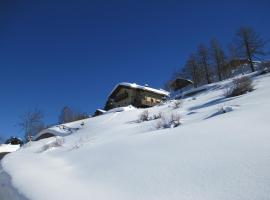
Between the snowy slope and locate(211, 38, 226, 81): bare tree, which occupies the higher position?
locate(211, 38, 226, 81): bare tree

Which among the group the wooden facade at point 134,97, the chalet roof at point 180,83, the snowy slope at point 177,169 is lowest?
the snowy slope at point 177,169

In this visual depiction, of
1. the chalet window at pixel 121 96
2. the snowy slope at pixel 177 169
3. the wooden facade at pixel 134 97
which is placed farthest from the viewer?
the chalet window at pixel 121 96

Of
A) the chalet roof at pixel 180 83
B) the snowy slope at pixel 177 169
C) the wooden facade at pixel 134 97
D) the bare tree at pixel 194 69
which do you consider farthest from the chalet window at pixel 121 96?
the snowy slope at pixel 177 169

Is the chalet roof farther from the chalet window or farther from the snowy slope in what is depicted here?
the snowy slope

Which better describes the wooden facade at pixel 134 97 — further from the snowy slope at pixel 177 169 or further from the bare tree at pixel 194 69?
the snowy slope at pixel 177 169

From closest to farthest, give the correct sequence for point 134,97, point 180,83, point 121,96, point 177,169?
point 177,169, point 134,97, point 121,96, point 180,83

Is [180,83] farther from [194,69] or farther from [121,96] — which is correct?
[121,96]

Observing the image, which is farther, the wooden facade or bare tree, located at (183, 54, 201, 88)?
bare tree, located at (183, 54, 201, 88)

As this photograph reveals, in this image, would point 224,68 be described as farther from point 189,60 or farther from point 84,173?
point 84,173

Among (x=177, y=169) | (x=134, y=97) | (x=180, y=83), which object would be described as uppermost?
(x=180, y=83)

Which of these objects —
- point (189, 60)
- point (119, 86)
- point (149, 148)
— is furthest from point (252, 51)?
point (149, 148)

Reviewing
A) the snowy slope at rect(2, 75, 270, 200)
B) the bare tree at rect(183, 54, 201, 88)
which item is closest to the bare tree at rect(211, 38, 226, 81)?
the bare tree at rect(183, 54, 201, 88)

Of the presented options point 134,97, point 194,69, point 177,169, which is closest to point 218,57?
point 194,69

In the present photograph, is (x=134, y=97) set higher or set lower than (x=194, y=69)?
lower
